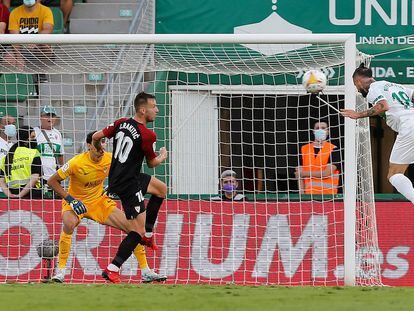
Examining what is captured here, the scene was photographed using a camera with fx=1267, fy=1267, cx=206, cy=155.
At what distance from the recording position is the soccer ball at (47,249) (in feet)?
49.3

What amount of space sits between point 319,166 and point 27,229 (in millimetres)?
3641

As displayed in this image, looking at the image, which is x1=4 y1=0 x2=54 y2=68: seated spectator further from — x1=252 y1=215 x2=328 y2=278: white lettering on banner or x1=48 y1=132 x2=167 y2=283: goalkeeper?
x1=252 y1=215 x2=328 y2=278: white lettering on banner

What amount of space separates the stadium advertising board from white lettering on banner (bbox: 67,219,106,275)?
1 cm

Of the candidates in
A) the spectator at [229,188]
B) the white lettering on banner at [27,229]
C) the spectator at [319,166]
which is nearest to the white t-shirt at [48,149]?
the white lettering on banner at [27,229]

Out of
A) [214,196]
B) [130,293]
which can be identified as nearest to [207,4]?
[214,196]

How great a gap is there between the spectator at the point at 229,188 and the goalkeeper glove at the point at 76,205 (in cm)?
181

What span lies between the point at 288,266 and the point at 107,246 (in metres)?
2.23

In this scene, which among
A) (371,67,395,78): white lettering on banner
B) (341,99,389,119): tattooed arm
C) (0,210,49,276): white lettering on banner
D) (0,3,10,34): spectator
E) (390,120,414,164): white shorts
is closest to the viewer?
(341,99,389,119): tattooed arm

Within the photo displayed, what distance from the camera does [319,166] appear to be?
15461 mm

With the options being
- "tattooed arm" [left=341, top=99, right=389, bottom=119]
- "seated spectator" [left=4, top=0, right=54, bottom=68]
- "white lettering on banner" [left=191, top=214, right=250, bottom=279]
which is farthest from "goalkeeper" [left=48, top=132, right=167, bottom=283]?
"seated spectator" [left=4, top=0, right=54, bottom=68]

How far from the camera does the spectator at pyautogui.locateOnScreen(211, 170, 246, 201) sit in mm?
15328

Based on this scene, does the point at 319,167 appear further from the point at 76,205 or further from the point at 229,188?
the point at 76,205

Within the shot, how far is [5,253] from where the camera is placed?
15469 mm

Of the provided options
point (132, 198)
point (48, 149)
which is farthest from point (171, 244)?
point (132, 198)
